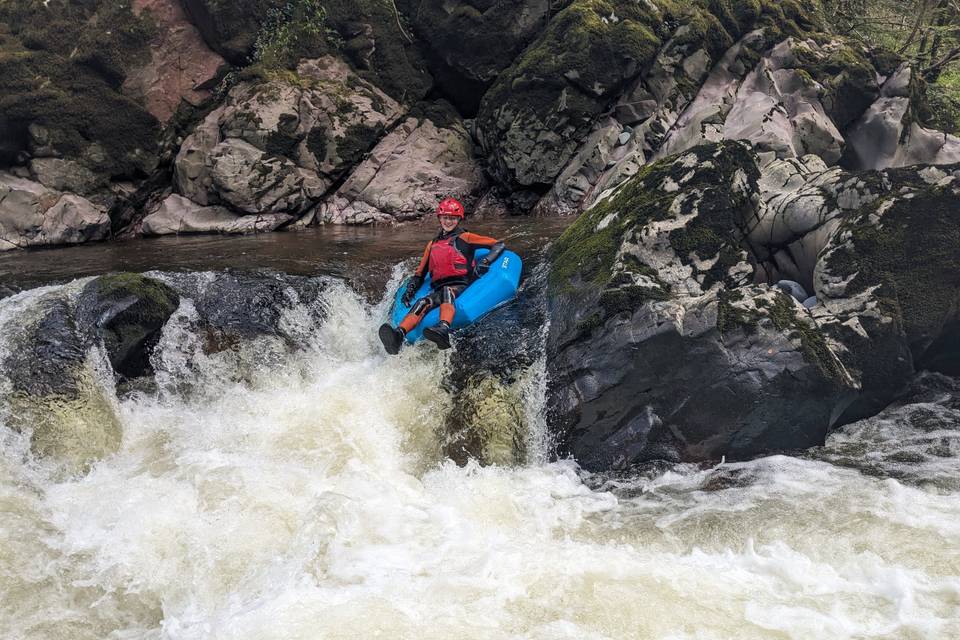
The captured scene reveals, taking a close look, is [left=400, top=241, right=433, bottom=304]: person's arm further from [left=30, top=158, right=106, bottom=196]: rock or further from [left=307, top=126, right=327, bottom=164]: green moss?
[left=30, top=158, right=106, bottom=196]: rock

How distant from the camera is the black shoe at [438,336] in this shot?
5.46 metres

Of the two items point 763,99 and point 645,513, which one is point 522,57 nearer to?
point 763,99

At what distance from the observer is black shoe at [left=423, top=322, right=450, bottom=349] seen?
17.9ft

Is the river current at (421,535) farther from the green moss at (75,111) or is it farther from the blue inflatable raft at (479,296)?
the green moss at (75,111)

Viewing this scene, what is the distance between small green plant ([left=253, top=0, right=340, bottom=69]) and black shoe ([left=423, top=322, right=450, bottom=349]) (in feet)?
30.3

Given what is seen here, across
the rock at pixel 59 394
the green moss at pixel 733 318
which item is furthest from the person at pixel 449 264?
the rock at pixel 59 394

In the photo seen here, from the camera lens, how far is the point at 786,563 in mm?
3459

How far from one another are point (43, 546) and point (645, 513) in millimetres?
3786

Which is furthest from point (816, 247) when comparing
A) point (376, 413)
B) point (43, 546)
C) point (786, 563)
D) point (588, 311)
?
point (43, 546)

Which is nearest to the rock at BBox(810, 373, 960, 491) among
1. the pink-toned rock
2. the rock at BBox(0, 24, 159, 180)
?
the rock at BBox(0, 24, 159, 180)

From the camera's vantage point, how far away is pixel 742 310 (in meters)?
4.89

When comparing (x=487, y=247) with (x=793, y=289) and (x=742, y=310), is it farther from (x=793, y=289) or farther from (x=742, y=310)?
(x=793, y=289)

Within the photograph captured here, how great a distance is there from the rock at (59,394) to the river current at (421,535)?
123 mm

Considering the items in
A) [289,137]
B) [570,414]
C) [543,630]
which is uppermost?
[543,630]
